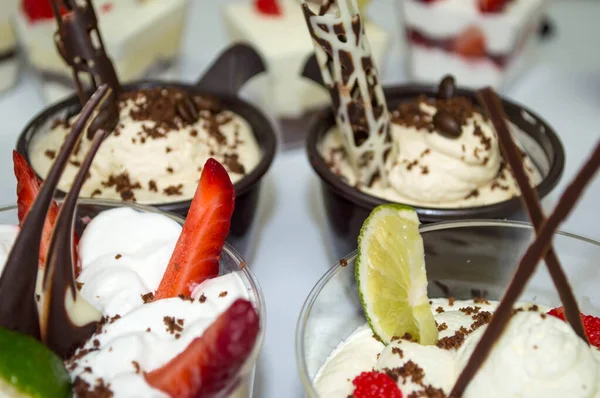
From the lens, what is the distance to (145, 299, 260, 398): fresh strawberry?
90cm

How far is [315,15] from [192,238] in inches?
21.2

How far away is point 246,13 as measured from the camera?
7.47ft

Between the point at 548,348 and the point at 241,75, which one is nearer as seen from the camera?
the point at 548,348

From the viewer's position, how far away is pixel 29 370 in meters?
0.88

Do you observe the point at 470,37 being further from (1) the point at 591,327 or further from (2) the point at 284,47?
(1) the point at 591,327

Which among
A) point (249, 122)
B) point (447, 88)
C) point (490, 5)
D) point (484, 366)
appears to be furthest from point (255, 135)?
point (484, 366)

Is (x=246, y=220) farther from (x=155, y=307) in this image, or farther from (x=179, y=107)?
(x=155, y=307)

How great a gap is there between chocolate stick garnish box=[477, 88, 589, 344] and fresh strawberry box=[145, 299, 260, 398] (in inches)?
15.8

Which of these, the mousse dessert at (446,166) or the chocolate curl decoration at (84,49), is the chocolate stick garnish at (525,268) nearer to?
the mousse dessert at (446,166)

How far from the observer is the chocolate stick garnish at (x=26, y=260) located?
0.95 m

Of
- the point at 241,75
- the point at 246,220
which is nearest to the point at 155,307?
the point at 246,220

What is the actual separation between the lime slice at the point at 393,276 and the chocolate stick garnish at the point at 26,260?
→ 505mm

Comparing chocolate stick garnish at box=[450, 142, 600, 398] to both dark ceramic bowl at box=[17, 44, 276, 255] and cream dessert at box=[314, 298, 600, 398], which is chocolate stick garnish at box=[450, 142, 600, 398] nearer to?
cream dessert at box=[314, 298, 600, 398]

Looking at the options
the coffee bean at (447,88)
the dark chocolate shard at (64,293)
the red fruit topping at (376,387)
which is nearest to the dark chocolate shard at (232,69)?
the coffee bean at (447,88)
